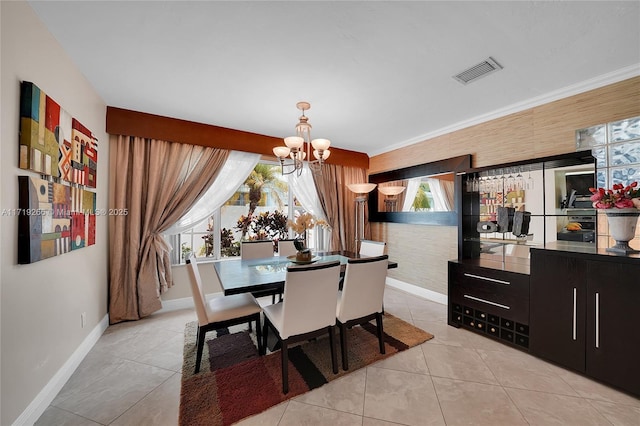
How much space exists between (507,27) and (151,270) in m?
4.17

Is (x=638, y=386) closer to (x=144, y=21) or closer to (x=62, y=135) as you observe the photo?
(x=144, y=21)

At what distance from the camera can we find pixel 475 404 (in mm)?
1707

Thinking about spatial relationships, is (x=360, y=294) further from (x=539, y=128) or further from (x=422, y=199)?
(x=539, y=128)

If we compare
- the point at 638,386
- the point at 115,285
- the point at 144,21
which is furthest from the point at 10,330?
the point at 638,386

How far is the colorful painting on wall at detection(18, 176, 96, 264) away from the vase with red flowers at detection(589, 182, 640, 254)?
4.01m

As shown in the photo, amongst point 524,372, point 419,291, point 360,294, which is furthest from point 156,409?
point 419,291

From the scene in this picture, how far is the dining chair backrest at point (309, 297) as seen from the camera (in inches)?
69.3

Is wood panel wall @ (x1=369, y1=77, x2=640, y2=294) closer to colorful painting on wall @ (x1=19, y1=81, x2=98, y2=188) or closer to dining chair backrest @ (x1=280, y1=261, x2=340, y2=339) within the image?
dining chair backrest @ (x1=280, y1=261, x2=340, y2=339)

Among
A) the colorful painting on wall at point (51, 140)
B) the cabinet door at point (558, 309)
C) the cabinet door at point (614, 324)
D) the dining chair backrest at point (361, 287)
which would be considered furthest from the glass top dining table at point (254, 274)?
the cabinet door at point (614, 324)

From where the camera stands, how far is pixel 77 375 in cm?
197

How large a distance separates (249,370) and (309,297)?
0.89m

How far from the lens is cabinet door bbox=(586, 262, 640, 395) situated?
1.75 metres

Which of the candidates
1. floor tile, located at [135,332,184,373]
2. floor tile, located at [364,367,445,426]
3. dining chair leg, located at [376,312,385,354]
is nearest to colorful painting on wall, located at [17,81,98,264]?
floor tile, located at [135,332,184,373]

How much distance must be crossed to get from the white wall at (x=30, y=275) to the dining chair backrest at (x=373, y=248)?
3098 millimetres
